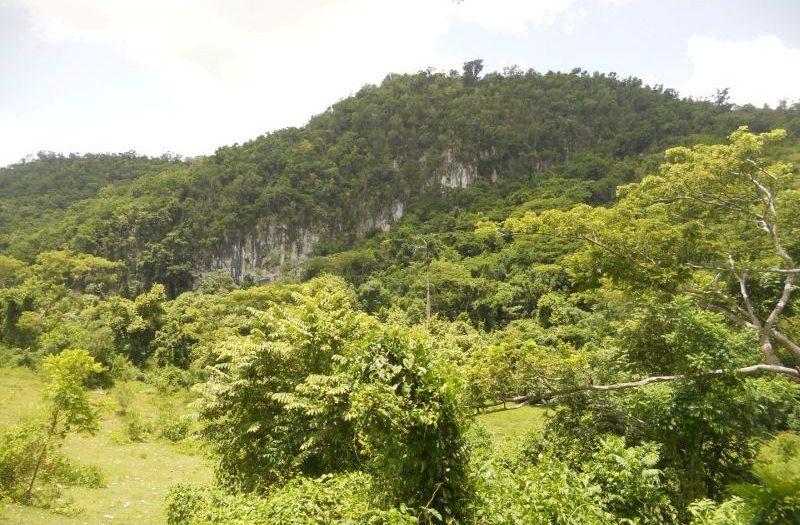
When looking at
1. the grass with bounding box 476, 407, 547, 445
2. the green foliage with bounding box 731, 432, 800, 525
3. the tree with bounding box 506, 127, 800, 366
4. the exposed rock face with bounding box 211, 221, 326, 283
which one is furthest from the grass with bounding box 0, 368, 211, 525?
the exposed rock face with bounding box 211, 221, 326, 283

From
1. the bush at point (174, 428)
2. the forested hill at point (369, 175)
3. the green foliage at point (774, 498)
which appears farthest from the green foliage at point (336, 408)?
the forested hill at point (369, 175)

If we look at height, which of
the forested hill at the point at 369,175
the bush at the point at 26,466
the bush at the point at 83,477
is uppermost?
the forested hill at the point at 369,175

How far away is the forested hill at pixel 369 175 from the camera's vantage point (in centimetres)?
7756

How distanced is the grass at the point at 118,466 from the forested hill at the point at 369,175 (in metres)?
43.9

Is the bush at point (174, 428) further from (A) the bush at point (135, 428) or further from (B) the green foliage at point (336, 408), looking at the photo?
(B) the green foliage at point (336, 408)

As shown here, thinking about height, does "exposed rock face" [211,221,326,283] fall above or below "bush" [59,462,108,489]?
above

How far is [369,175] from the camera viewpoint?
95.1 m

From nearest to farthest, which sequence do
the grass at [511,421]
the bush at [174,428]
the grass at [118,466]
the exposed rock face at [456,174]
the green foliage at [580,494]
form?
the green foliage at [580,494], the grass at [118,466], the bush at [174,428], the grass at [511,421], the exposed rock face at [456,174]

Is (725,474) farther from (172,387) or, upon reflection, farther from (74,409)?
(172,387)

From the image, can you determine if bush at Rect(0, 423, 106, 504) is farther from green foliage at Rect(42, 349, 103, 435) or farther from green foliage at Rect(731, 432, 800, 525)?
green foliage at Rect(731, 432, 800, 525)

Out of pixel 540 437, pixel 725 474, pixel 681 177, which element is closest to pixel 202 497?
pixel 540 437

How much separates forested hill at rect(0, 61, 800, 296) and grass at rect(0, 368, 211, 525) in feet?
144

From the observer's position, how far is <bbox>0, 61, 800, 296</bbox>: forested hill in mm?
77562

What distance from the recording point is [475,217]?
75562mm
